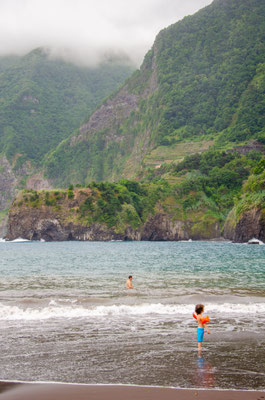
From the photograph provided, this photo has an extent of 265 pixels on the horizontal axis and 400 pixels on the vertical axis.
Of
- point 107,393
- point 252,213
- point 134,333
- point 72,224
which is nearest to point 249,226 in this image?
point 252,213

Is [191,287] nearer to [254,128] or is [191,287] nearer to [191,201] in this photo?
[191,201]

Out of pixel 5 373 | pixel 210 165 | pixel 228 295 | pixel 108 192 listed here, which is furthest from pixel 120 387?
pixel 210 165

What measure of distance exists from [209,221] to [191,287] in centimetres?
10434

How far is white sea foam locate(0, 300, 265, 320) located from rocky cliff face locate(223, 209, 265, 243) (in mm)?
74936

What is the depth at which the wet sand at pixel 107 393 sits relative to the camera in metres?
9.37

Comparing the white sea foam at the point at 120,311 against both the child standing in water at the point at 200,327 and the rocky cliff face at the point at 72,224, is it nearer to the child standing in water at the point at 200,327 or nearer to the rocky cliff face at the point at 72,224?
the child standing in water at the point at 200,327

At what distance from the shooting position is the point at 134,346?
536 inches

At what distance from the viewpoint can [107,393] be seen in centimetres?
970

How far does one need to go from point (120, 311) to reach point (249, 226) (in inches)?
3194

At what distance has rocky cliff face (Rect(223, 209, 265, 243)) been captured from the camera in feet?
303

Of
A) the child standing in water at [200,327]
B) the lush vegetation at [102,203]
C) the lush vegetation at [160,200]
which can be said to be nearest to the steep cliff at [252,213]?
the lush vegetation at [160,200]

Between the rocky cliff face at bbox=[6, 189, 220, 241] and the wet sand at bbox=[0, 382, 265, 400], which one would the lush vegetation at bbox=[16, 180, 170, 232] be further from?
the wet sand at bbox=[0, 382, 265, 400]

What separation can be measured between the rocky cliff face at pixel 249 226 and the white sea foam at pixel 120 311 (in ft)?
246

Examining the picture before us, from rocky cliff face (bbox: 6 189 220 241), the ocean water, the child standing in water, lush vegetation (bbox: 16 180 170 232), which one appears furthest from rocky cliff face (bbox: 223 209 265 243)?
the child standing in water
